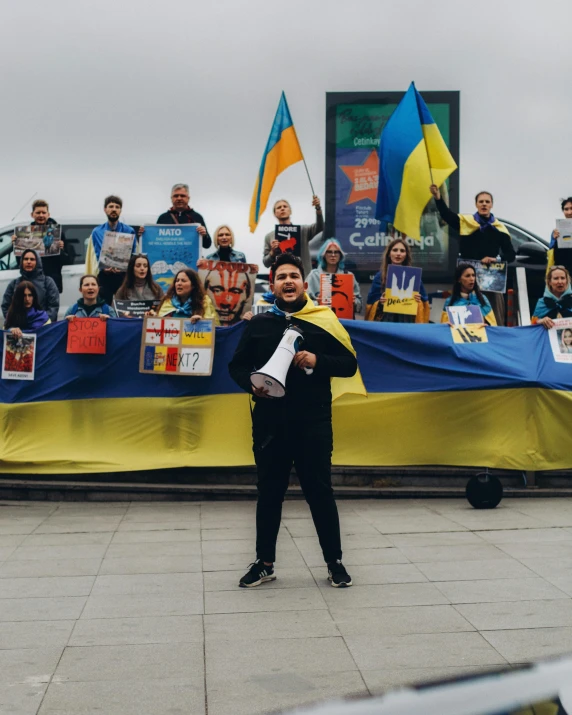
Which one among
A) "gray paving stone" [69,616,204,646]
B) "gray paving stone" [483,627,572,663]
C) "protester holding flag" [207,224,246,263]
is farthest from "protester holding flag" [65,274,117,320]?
"gray paving stone" [483,627,572,663]

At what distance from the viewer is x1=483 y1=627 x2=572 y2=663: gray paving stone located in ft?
15.6

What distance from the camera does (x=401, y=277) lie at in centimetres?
1137

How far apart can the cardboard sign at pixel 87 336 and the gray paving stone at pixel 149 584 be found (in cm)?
427

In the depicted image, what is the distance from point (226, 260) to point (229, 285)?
670 mm

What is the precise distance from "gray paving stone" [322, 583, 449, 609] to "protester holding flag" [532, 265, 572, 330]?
591 centimetres

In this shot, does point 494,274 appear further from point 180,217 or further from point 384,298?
point 180,217

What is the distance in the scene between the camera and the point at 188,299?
10625 mm

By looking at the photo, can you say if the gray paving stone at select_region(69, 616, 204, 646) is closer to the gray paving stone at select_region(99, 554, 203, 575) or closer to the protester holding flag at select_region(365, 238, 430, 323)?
the gray paving stone at select_region(99, 554, 203, 575)

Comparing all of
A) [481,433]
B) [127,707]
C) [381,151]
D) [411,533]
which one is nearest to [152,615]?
[127,707]

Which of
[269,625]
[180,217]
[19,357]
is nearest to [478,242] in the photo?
[180,217]

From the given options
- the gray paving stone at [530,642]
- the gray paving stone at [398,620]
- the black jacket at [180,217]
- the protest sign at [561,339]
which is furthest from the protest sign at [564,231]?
the gray paving stone at [530,642]

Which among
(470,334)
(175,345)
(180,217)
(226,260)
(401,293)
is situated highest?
(180,217)

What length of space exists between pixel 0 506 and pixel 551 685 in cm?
919

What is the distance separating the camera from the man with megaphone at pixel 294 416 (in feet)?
20.8
